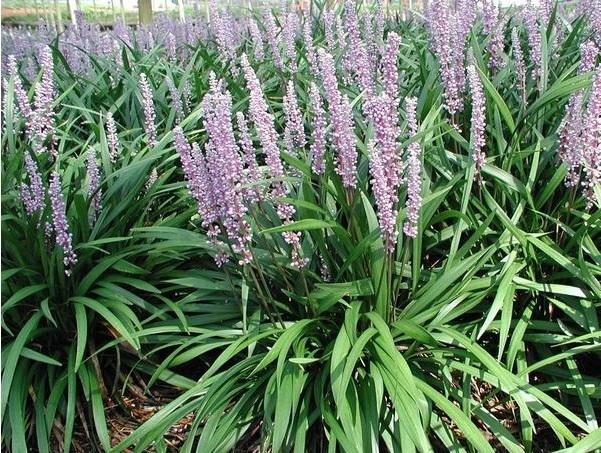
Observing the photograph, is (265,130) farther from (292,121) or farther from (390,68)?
(390,68)

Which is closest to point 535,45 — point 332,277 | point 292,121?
point 292,121

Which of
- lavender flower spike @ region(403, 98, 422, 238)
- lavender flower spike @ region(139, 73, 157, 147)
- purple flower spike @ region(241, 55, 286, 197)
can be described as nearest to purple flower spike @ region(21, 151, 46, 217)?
lavender flower spike @ region(139, 73, 157, 147)

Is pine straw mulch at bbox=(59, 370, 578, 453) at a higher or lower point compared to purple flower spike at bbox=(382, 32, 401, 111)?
lower

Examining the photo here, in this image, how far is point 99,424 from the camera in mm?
3086

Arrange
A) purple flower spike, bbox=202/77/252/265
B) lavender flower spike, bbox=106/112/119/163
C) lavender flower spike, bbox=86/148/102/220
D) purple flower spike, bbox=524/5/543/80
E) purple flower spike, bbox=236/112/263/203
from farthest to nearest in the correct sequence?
purple flower spike, bbox=524/5/543/80
lavender flower spike, bbox=106/112/119/163
lavender flower spike, bbox=86/148/102/220
purple flower spike, bbox=236/112/263/203
purple flower spike, bbox=202/77/252/265

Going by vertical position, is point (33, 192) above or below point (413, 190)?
below

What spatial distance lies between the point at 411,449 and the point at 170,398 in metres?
1.45

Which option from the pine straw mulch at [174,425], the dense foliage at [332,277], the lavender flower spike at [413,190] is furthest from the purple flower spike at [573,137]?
the pine straw mulch at [174,425]

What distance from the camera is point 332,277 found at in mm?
3383

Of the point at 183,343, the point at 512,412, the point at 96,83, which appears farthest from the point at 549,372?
the point at 96,83

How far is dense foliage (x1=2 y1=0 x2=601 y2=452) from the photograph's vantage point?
9.18ft

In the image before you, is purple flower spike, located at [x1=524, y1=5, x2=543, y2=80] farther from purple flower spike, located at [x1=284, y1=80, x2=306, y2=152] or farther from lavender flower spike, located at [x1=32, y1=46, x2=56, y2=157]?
lavender flower spike, located at [x1=32, y1=46, x2=56, y2=157]

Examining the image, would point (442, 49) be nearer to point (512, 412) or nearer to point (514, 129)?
point (514, 129)

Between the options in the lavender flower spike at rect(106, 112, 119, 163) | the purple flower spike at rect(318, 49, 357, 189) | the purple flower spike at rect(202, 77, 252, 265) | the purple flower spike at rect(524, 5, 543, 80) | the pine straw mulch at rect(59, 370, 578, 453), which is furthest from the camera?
the purple flower spike at rect(524, 5, 543, 80)
